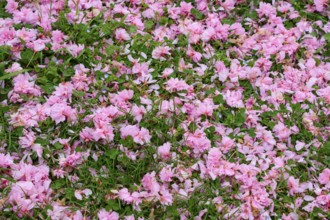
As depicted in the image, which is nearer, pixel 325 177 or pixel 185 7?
pixel 325 177

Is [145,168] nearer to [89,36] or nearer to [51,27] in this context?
[89,36]

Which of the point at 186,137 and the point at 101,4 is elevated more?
the point at 101,4

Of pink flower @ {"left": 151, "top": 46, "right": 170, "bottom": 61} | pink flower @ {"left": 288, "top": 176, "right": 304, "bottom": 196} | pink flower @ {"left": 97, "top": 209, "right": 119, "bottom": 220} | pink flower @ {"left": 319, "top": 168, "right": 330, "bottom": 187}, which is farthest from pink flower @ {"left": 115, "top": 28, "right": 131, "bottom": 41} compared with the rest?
→ pink flower @ {"left": 319, "top": 168, "right": 330, "bottom": 187}

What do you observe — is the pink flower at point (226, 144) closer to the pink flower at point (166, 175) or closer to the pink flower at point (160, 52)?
the pink flower at point (166, 175)

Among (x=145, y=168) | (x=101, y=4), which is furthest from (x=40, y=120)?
(x=101, y=4)

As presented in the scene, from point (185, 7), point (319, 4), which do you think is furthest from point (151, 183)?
point (319, 4)

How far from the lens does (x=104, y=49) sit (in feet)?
11.2

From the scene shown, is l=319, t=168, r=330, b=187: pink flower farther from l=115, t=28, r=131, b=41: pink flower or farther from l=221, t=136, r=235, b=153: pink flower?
l=115, t=28, r=131, b=41: pink flower

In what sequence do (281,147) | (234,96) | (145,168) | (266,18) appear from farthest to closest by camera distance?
(266,18) < (234,96) < (281,147) < (145,168)

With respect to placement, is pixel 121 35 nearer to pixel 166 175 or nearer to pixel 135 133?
pixel 135 133

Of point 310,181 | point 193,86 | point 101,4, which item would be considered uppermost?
point 101,4

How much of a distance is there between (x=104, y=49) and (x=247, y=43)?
1.04 m

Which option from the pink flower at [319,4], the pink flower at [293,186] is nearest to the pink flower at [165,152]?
the pink flower at [293,186]

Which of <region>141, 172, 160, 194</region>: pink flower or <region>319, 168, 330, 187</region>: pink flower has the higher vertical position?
<region>141, 172, 160, 194</region>: pink flower
